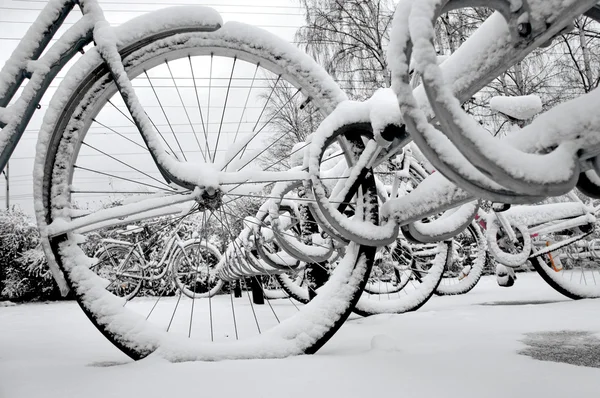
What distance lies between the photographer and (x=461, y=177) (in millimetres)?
770

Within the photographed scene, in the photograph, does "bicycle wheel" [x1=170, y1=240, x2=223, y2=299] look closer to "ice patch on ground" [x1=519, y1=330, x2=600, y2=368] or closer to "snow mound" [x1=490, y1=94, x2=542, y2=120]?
"snow mound" [x1=490, y1=94, x2=542, y2=120]

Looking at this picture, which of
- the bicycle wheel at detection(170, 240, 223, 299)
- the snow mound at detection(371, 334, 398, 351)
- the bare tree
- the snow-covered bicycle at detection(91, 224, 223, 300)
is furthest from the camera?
the bare tree

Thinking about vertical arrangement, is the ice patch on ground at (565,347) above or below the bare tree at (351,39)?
below

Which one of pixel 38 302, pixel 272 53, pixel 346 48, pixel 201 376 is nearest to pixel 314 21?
pixel 346 48

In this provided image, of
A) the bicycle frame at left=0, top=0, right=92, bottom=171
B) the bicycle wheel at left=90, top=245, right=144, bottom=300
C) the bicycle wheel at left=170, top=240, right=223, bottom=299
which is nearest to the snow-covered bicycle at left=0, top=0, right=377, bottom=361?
the bicycle frame at left=0, top=0, right=92, bottom=171

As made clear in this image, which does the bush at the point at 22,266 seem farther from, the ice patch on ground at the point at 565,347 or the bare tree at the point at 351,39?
the bare tree at the point at 351,39

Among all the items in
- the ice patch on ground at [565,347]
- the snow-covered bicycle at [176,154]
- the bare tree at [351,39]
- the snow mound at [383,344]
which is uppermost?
the bare tree at [351,39]

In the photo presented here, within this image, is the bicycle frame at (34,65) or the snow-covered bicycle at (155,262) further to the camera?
the snow-covered bicycle at (155,262)

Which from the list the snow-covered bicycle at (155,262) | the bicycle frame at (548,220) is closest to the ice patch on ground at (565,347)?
the bicycle frame at (548,220)

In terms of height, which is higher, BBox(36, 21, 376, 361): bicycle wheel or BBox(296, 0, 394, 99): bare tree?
BBox(296, 0, 394, 99): bare tree

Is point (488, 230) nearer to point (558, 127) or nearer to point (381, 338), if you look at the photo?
point (381, 338)

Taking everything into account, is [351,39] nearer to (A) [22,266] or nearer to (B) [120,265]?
(B) [120,265]

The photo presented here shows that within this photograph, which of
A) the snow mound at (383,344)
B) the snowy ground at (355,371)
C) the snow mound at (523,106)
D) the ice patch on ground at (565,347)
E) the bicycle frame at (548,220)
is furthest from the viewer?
the bicycle frame at (548,220)

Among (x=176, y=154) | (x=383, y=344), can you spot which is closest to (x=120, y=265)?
(x=176, y=154)
